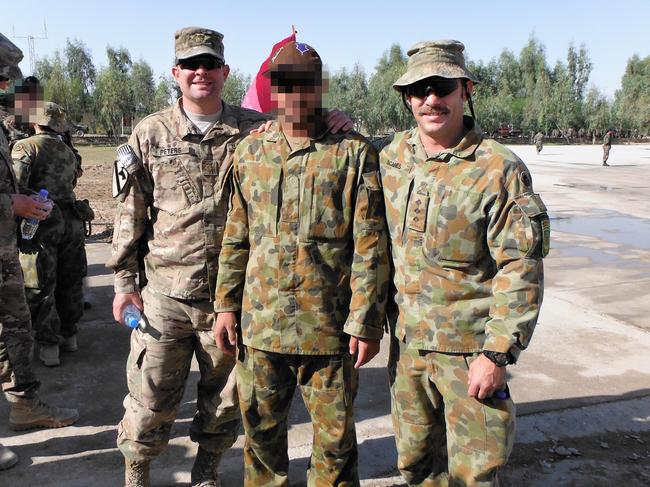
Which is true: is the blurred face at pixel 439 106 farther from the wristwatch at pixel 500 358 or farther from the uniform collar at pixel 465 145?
the wristwatch at pixel 500 358

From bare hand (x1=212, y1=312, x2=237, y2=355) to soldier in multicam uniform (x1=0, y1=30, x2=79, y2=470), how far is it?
4.71 ft

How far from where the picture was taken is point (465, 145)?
2.08 metres

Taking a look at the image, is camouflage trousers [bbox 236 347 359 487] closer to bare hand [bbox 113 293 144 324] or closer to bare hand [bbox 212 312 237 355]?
bare hand [bbox 212 312 237 355]

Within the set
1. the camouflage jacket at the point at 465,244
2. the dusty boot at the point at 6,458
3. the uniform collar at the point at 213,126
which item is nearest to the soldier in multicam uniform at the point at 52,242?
the dusty boot at the point at 6,458

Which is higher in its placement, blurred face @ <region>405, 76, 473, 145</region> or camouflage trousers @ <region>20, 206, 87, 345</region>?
blurred face @ <region>405, 76, 473, 145</region>

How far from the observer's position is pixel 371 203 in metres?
2.17

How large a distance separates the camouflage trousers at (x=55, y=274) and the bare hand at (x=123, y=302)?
5.25 feet

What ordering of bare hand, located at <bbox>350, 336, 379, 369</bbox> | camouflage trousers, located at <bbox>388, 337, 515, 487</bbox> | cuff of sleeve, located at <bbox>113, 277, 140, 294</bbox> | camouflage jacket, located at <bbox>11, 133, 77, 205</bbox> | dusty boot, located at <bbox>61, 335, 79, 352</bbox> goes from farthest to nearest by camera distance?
dusty boot, located at <bbox>61, 335, 79, 352</bbox> → camouflage jacket, located at <bbox>11, 133, 77, 205</bbox> → cuff of sleeve, located at <bbox>113, 277, 140, 294</bbox> → bare hand, located at <bbox>350, 336, 379, 369</bbox> → camouflage trousers, located at <bbox>388, 337, 515, 487</bbox>

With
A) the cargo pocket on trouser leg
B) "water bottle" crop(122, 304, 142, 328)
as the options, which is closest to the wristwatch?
the cargo pocket on trouser leg

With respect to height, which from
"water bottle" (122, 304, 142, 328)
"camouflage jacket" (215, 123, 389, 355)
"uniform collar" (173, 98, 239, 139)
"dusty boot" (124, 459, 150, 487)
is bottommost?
"dusty boot" (124, 459, 150, 487)

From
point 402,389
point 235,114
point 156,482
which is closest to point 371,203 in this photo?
point 402,389

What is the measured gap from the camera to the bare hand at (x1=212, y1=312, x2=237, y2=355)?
2.33 meters

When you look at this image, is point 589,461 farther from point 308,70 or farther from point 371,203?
point 308,70

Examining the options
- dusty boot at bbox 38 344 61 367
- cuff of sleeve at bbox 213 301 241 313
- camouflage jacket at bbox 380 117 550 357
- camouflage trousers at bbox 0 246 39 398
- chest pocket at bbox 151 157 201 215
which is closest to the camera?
camouflage jacket at bbox 380 117 550 357
